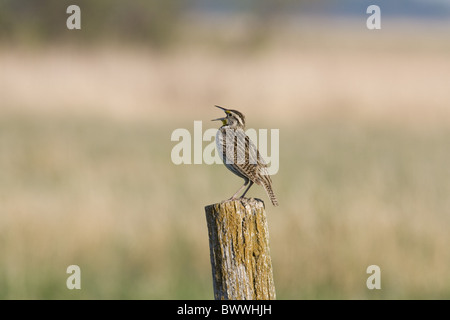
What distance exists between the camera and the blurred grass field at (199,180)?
8.54m

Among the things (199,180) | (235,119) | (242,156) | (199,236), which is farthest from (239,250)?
(199,180)

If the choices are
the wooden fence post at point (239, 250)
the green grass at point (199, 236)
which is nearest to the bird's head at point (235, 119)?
the wooden fence post at point (239, 250)

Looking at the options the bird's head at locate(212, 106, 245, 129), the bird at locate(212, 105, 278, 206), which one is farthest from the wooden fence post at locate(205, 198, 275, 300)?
the bird's head at locate(212, 106, 245, 129)

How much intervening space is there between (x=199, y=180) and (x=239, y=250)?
24.7 feet

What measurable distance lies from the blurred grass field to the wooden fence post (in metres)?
4.31

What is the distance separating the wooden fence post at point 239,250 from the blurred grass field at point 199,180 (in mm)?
4311

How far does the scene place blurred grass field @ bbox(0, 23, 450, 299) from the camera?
854 cm

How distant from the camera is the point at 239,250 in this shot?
4137 millimetres

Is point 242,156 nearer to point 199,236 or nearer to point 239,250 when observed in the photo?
point 239,250

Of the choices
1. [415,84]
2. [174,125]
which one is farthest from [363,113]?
[174,125]

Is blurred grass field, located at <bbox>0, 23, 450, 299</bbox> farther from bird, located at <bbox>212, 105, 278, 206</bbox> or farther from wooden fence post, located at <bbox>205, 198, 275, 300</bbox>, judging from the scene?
wooden fence post, located at <bbox>205, 198, 275, 300</bbox>

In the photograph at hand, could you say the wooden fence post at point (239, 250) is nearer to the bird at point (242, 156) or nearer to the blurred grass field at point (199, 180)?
the bird at point (242, 156)
